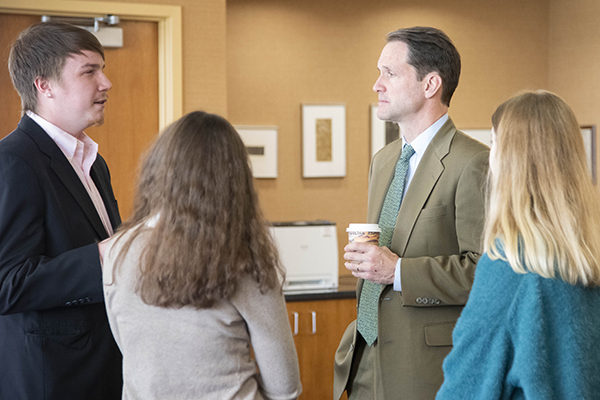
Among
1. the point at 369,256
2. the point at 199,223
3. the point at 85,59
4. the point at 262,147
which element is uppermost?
the point at 85,59

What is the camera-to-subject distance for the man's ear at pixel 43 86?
1.57 m

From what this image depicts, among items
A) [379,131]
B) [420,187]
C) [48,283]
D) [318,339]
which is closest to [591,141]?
[379,131]

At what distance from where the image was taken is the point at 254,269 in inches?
45.9

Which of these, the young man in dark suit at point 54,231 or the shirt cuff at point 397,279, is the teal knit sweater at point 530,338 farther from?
the young man in dark suit at point 54,231

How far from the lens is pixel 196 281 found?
1.11m

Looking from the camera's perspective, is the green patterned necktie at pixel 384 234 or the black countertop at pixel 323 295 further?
the black countertop at pixel 323 295

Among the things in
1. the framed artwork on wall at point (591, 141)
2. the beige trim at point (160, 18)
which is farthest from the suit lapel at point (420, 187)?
the framed artwork on wall at point (591, 141)

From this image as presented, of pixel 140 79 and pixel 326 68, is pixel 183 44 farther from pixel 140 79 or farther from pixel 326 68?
pixel 326 68

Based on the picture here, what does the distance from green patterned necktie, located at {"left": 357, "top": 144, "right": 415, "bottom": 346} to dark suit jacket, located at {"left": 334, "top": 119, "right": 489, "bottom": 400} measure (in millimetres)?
52

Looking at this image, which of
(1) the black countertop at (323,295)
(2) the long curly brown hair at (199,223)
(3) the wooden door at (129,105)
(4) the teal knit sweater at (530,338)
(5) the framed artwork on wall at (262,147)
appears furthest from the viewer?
(5) the framed artwork on wall at (262,147)

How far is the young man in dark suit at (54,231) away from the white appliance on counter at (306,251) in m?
1.86

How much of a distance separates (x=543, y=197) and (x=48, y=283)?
3.66ft

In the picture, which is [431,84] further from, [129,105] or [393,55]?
[129,105]

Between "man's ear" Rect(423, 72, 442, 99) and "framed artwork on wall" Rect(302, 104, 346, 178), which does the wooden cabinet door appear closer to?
"framed artwork on wall" Rect(302, 104, 346, 178)
